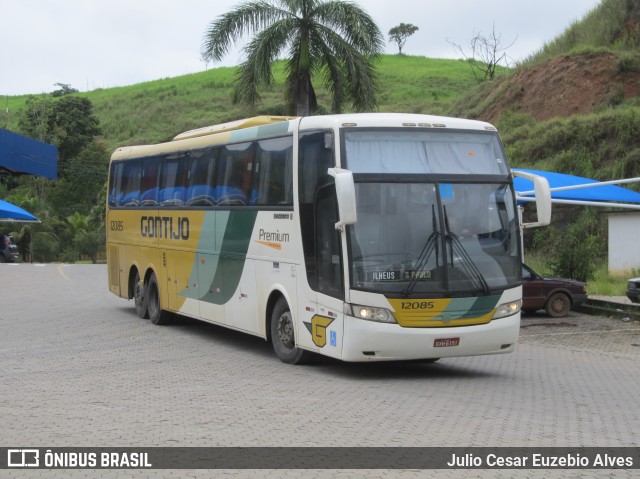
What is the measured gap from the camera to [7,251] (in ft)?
159

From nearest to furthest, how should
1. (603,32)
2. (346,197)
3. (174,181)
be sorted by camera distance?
1. (346,197)
2. (174,181)
3. (603,32)

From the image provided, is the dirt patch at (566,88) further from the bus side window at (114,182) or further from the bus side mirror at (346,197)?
the bus side mirror at (346,197)

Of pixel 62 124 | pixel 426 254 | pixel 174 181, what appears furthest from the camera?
pixel 62 124

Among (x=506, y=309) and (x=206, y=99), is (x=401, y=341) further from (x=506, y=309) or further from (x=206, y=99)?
(x=206, y=99)

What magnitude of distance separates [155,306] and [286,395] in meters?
9.10

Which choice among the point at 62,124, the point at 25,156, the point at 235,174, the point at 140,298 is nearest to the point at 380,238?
the point at 235,174

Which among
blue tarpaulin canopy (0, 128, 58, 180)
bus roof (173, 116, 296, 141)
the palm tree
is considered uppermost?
the palm tree

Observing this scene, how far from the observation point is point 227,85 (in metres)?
110

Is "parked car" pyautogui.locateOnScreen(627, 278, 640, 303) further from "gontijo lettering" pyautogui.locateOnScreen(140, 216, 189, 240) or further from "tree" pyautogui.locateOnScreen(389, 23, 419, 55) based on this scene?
"tree" pyautogui.locateOnScreen(389, 23, 419, 55)

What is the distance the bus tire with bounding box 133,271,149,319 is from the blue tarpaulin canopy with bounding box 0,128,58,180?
713 inches

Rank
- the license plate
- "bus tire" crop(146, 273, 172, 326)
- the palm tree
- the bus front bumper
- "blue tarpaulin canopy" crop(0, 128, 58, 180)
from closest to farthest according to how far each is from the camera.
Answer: the bus front bumper < the license plate < "bus tire" crop(146, 273, 172, 326) < the palm tree < "blue tarpaulin canopy" crop(0, 128, 58, 180)

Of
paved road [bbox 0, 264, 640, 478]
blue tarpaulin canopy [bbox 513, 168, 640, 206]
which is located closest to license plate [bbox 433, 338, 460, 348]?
paved road [bbox 0, 264, 640, 478]

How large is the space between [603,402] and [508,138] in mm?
36007

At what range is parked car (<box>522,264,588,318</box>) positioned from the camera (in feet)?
71.3
